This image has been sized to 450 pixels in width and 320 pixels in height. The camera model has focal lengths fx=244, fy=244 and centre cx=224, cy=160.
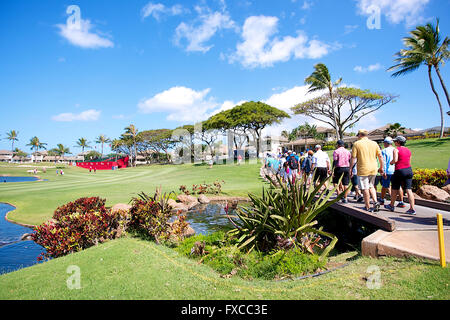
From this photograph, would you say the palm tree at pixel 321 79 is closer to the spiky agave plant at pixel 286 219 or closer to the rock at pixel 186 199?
the rock at pixel 186 199

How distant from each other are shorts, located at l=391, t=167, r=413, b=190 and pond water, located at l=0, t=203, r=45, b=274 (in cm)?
962

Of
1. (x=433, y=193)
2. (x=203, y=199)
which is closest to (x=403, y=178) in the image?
(x=433, y=193)

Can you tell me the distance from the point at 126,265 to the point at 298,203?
3412mm

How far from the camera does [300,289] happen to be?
3.35 meters

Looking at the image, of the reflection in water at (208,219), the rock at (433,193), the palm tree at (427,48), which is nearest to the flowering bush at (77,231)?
the reflection in water at (208,219)

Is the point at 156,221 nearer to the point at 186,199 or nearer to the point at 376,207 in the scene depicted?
the point at 376,207

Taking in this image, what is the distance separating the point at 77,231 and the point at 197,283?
12.9 ft

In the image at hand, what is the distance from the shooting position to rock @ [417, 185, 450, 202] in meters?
8.55

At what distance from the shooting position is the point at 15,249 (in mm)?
7445

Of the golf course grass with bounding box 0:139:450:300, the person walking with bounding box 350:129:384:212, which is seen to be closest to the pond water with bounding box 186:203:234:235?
the golf course grass with bounding box 0:139:450:300

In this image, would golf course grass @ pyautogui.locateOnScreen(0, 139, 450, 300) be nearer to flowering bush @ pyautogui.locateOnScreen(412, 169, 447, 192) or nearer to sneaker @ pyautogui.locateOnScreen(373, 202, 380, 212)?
sneaker @ pyautogui.locateOnScreen(373, 202, 380, 212)

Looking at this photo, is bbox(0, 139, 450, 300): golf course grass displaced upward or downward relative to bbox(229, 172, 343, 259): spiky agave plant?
downward
